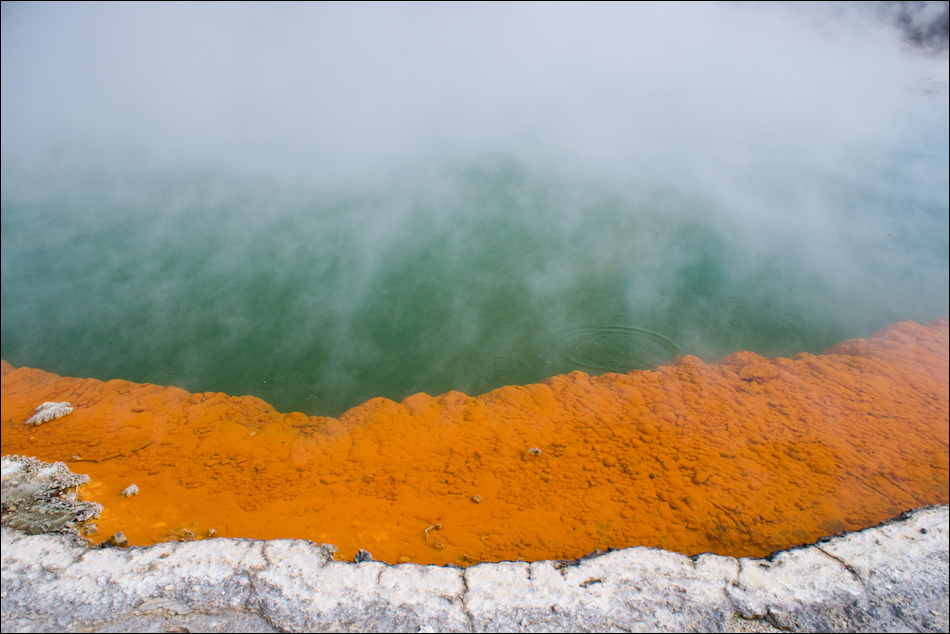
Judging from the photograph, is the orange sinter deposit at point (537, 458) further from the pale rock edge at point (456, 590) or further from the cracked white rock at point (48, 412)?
the pale rock edge at point (456, 590)

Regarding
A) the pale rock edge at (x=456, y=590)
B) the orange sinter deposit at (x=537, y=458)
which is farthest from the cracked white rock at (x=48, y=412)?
the pale rock edge at (x=456, y=590)

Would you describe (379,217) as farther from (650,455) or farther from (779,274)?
(779,274)

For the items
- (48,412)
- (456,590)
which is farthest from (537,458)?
(48,412)

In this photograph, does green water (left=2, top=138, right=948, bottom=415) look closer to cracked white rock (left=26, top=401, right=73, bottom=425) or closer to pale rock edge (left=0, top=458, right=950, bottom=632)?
cracked white rock (left=26, top=401, right=73, bottom=425)

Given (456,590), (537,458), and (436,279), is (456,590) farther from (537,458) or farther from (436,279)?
(436,279)

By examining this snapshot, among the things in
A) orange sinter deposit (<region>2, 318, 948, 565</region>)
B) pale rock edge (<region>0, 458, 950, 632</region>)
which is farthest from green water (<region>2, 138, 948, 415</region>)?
pale rock edge (<region>0, 458, 950, 632</region>)
